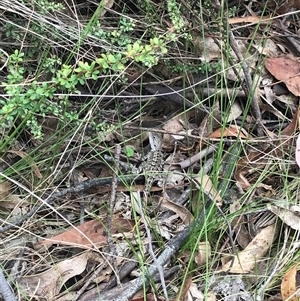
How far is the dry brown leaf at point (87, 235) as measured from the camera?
4.64ft

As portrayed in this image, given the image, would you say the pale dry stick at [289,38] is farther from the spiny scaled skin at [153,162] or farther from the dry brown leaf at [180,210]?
the dry brown leaf at [180,210]

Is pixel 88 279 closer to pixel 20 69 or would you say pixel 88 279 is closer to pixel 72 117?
pixel 72 117

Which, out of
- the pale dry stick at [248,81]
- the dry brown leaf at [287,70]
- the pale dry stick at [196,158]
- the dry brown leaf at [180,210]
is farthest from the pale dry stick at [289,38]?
the dry brown leaf at [180,210]

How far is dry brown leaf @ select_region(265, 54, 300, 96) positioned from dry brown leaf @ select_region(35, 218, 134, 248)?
726 mm

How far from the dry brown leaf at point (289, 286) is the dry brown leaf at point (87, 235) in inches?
17.4

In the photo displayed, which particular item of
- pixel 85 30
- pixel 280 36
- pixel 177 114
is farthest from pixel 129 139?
pixel 280 36

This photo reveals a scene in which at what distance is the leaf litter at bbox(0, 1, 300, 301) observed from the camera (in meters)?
1.37

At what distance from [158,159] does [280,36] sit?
63 cm

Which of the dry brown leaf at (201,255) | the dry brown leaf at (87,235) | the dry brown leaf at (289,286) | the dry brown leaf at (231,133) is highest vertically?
the dry brown leaf at (231,133)

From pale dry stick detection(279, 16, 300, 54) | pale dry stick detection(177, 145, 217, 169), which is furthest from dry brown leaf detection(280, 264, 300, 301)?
pale dry stick detection(279, 16, 300, 54)

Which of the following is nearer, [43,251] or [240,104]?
[43,251]

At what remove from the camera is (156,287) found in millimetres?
1349

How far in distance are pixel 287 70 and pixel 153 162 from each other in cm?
58

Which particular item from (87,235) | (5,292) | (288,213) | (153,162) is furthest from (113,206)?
(288,213)
